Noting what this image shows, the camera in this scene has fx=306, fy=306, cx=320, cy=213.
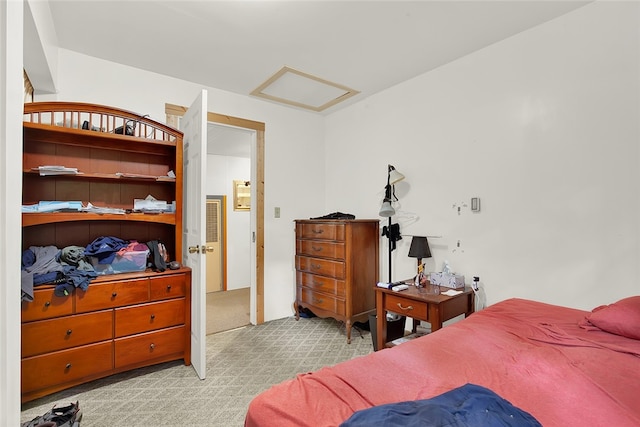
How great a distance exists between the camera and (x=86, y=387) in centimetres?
220

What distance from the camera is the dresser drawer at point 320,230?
10.1 ft

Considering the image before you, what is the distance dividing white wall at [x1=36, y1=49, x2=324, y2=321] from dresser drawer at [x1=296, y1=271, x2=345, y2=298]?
27 centimetres

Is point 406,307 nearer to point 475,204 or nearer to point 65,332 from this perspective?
point 475,204

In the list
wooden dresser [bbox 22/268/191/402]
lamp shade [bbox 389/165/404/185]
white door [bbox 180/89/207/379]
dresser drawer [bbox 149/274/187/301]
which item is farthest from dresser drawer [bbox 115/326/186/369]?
lamp shade [bbox 389/165/404/185]

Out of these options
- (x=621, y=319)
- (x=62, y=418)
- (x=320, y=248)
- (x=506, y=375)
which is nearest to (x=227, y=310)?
(x=320, y=248)

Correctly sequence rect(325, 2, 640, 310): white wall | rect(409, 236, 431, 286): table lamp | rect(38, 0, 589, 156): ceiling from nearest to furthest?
rect(325, 2, 640, 310): white wall < rect(38, 0, 589, 156): ceiling < rect(409, 236, 431, 286): table lamp

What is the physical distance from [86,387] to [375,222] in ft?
9.12

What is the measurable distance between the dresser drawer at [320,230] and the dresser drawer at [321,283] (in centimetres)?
43

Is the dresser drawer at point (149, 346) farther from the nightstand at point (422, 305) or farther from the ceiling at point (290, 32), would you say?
the ceiling at point (290, 32)

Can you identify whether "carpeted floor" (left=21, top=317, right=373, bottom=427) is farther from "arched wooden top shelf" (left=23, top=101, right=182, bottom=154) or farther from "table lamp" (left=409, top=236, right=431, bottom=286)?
"arched wooden top shelf" (left=23, top=101, right=182, bottom=154)

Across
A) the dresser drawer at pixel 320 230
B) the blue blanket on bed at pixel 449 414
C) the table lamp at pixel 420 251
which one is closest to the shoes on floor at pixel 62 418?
the blue blanket on bed at pixel 449 414

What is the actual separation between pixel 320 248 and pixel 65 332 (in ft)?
7.11

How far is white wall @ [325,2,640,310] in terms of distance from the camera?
189 centimetres

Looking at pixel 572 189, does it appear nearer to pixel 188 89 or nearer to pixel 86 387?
pixel 188 89
